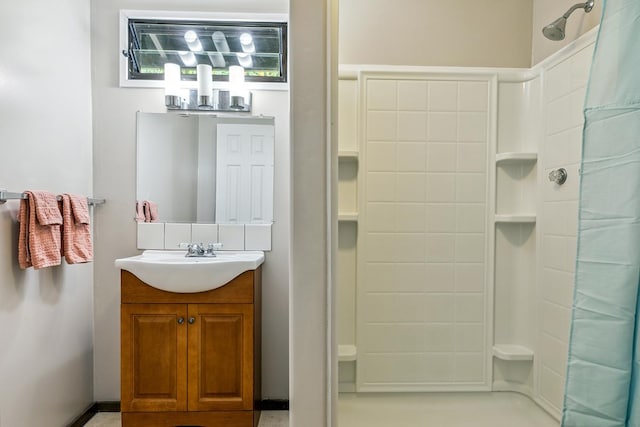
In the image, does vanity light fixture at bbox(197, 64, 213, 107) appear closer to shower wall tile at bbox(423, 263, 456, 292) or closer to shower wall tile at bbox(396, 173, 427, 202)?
shower wall tile at bbox(396, 173, 427, 202)

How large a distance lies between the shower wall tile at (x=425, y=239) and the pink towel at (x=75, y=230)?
1371 mm

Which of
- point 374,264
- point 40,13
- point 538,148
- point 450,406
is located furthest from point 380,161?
point 40,13

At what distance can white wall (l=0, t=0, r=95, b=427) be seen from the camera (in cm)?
162

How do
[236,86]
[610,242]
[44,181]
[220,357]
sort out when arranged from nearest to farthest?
1. [610,242]
2. [44,181]
3. [220,357]
4. [236,86]

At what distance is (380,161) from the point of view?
2113 millimetres

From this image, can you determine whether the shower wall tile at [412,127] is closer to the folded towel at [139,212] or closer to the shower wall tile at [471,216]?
the shower wall tile at [471,216]

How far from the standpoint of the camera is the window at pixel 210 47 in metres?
2.29

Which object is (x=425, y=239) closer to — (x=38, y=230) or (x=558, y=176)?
(x=558, y=176)

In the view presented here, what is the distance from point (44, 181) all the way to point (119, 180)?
46 cm

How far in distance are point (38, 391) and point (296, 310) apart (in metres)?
1.42

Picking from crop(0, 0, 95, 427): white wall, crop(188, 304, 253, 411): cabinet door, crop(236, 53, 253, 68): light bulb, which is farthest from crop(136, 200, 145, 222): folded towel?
crop(236, 53, 253, 68): light bulb

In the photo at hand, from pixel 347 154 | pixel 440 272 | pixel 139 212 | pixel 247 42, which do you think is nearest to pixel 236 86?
pixel 247 42

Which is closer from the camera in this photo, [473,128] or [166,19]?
[473,128]

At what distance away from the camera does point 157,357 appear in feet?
6.30
